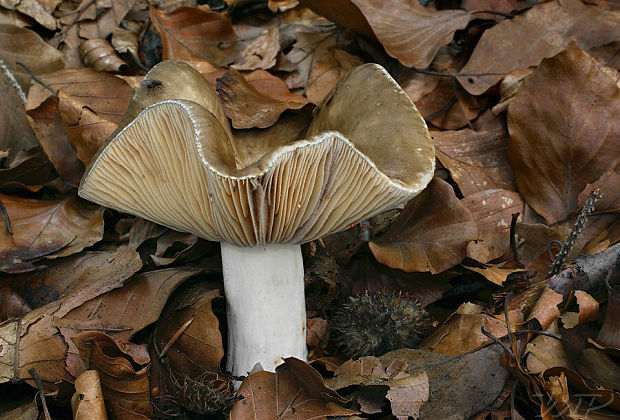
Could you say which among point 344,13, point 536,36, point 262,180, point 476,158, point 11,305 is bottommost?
point 11,305

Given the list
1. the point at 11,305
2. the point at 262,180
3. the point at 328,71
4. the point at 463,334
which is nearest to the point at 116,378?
the point at 11,305

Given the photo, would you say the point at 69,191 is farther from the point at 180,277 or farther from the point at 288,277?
the point at 288,277

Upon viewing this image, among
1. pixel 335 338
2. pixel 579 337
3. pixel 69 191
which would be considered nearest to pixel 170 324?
pixel 335 338

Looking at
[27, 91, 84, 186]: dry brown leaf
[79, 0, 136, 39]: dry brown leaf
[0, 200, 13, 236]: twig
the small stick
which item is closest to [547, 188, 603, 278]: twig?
the small stick

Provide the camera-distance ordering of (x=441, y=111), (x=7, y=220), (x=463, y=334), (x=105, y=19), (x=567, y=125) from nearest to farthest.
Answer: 1. (x=463, y=334)
2. (x=7, y=220)
3. (x=567, y=125)
4. (x=441, y=111)
5. (x=105, y=19)

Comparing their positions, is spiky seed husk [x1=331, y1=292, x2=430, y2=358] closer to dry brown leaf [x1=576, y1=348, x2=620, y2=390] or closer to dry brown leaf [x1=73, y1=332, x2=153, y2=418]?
dry brown leaf [x1=576, y1=348, x2=620, y2=390]

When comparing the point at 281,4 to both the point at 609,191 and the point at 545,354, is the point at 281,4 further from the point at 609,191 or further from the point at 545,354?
the point at 545,354

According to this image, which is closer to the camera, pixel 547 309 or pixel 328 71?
pixel 547 309
